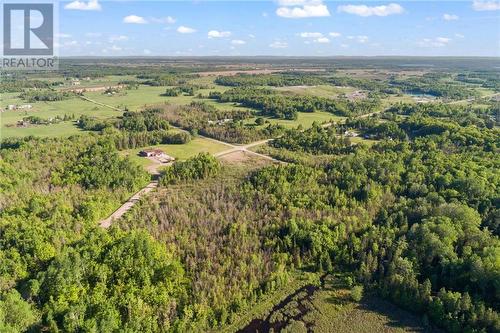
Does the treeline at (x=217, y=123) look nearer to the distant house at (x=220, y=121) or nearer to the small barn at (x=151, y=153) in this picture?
the distant house at (x=220, y=121)

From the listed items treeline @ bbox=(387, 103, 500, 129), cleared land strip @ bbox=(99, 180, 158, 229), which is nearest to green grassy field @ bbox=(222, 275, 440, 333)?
cleared land strip @ bbox=(99, 180, 158, 229)

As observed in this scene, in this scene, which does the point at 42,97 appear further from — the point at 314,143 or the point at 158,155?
the point at 314,143

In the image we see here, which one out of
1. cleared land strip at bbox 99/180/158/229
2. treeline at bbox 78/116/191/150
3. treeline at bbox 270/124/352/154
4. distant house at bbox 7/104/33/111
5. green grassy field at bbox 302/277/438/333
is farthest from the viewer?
distant house at bbox 7/104/33/111

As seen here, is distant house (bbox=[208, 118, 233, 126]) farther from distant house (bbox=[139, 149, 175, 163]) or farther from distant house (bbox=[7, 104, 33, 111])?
distant house (bbox=[7, 104, 33, 111])

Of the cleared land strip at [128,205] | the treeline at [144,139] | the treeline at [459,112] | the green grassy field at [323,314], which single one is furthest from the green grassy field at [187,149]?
the treeline at [459,112]

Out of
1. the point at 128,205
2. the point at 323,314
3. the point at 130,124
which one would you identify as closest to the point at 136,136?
the point at 130,124
